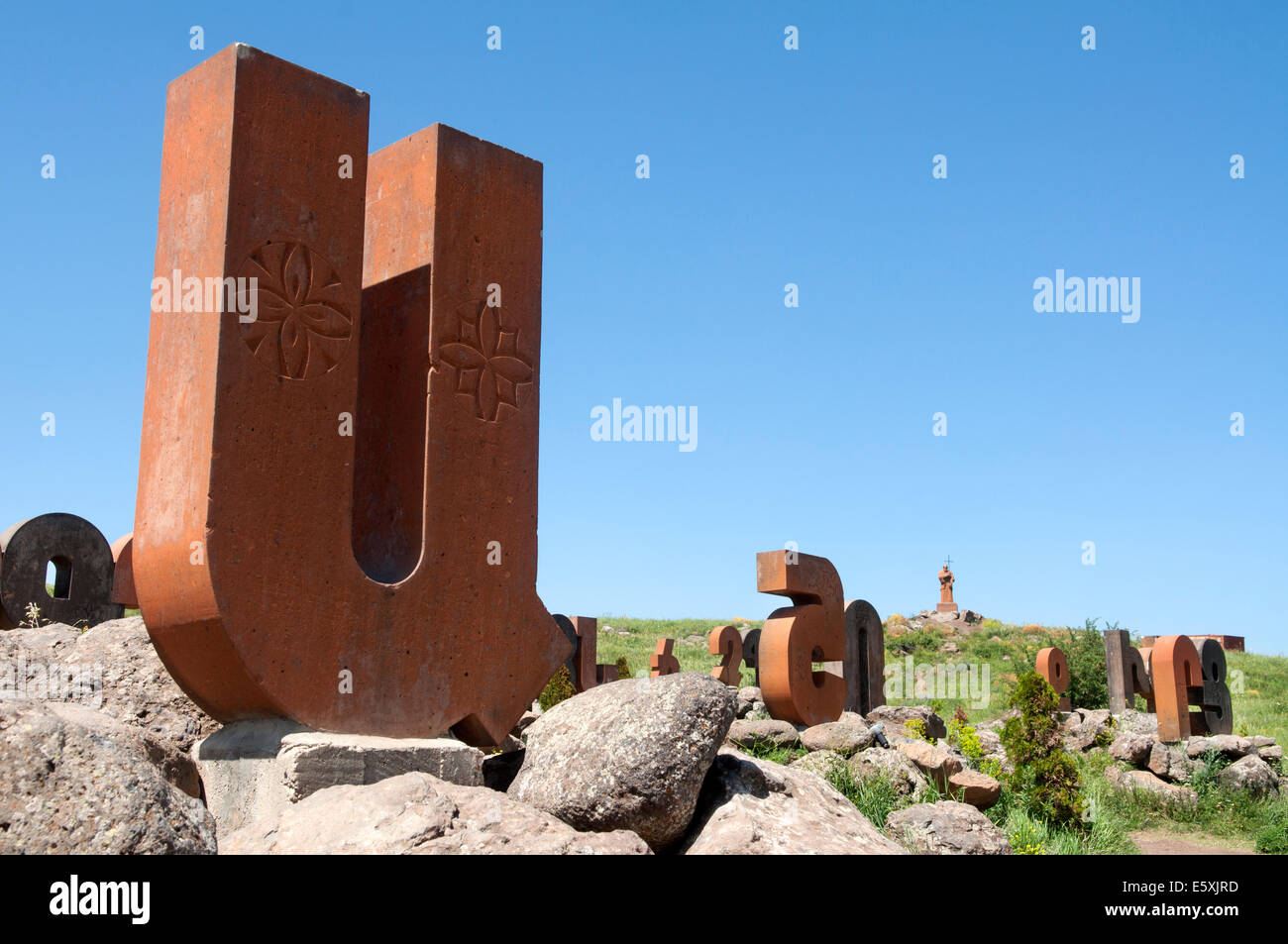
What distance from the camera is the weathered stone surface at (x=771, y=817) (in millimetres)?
5109

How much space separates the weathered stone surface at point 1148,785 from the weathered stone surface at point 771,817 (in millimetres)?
7102

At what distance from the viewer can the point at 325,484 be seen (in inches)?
211

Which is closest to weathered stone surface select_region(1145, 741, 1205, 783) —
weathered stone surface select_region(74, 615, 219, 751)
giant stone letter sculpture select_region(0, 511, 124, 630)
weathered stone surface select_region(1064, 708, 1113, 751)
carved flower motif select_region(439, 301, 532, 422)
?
weathered stone surface select_region(1064, 708, 1113, 751)

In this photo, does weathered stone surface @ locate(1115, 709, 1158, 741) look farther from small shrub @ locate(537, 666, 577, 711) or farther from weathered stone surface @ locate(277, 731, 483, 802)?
weathered stone surface @ locate(277, 731, 483, 802)

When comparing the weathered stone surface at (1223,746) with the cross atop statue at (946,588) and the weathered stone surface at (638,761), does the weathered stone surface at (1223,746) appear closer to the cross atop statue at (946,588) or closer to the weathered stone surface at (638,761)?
the weathered stone surface at (638,761)

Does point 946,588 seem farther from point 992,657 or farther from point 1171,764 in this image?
point 1171,764

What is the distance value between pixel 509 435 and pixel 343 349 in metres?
1.11

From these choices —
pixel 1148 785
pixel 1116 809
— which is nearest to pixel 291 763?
pixel 1116 809

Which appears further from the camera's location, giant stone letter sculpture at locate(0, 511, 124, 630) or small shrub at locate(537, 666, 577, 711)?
small shrub at locate(537, 666, 577, 711)

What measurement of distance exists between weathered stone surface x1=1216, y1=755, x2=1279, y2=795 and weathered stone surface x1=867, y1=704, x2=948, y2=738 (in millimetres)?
2941

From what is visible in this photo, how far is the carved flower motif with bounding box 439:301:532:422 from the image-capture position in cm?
608

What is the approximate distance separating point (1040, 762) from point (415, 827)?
6.39 m

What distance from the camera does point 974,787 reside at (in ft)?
27.8

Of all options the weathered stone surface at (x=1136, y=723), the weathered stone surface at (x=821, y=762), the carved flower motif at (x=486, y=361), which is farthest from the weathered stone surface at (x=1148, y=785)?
the carved flower motif at (x=486, y=361)
